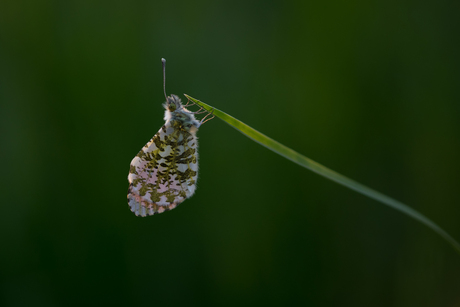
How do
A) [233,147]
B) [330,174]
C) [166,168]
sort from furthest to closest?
[233,147], [166,168], [330,174]

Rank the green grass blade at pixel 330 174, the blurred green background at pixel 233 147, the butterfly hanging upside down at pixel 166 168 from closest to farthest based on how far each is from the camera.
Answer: the green grass blade at pixel 330 174 → the butterfly hanging upside down at pixel 166 168 → the blurred green background at pixel 233 147

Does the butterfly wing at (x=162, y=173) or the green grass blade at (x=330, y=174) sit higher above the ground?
the green grass blade at (x=330, y=174)

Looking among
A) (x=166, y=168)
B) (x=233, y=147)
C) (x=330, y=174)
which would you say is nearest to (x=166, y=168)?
(x=166, y=168)

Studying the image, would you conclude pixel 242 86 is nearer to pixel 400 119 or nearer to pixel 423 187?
pixel 400 119

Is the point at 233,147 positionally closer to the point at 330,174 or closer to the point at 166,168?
the point at 166,168

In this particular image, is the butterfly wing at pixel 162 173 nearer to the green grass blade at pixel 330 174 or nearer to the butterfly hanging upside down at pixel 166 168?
the butterfly hanging upside down at pixel 166 168

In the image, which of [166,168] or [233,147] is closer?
[166,168]

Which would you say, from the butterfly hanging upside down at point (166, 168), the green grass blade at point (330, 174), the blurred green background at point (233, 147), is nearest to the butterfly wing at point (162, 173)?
the butterfly hanging upside down at point (166, 168)
